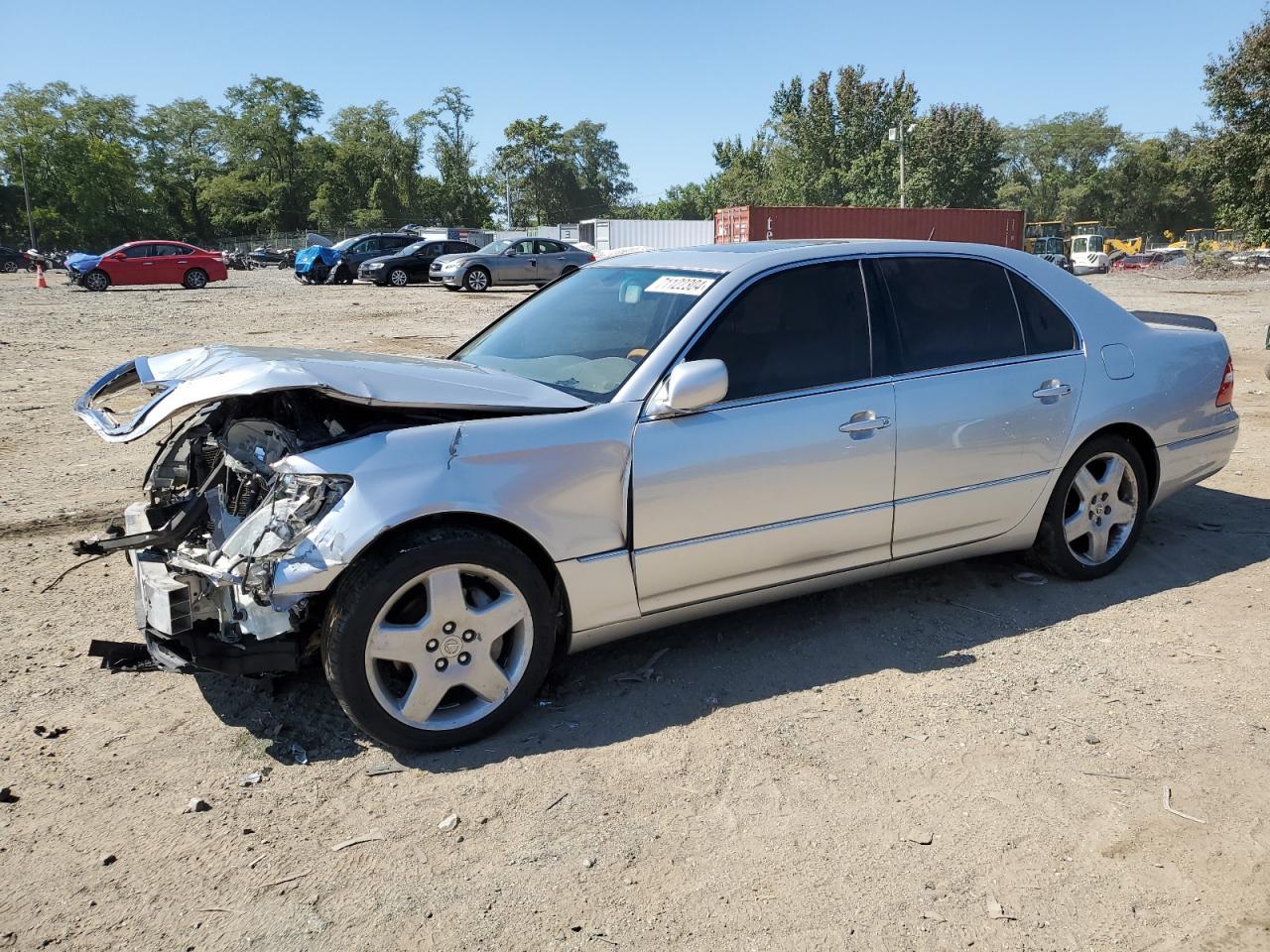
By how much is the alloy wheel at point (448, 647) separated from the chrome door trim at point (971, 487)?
1745 millimetres

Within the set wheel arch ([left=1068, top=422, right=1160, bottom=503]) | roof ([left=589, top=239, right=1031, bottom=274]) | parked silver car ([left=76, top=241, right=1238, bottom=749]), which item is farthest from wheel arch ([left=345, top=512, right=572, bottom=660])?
wheel arch ([left=1068, top=422, right=1160, bottom=503])

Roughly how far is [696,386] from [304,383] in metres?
1.33

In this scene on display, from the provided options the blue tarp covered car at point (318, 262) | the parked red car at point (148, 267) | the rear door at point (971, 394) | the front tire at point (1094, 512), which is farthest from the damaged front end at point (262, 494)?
the parked red car at point (148, 267)

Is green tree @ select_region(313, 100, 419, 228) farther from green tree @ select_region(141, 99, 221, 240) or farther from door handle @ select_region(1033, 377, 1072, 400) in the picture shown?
door handle @ select_region(1033, 377, 1072, 400)

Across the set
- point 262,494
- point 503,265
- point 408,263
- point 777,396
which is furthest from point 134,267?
point 777,396

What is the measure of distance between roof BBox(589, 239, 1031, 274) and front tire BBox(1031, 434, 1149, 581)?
1.04 metres

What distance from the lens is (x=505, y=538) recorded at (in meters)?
3.36

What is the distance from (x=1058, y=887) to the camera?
2.63 meters

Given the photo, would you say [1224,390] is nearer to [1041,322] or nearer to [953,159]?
[1041,322]

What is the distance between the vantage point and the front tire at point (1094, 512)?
4.69m

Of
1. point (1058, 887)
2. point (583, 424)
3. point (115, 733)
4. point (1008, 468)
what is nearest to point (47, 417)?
point (115, 733)

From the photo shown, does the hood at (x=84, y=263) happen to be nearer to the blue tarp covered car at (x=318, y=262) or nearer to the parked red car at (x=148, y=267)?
the parked red car at (x=148, y=267)

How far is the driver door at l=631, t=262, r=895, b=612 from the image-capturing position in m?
3.59

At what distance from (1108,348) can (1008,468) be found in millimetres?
914
